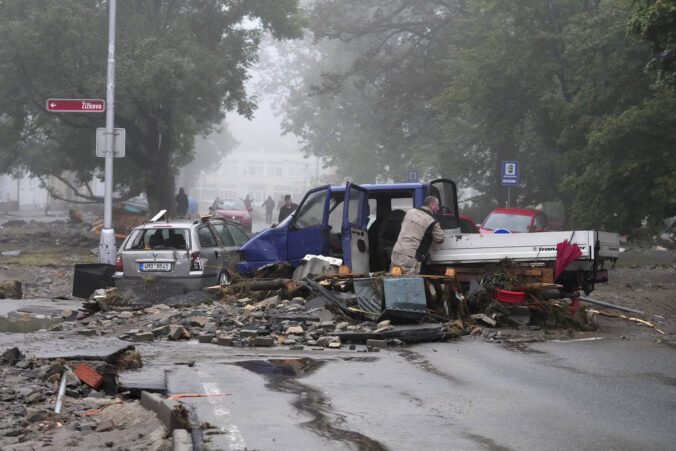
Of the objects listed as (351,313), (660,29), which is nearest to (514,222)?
(660,29)

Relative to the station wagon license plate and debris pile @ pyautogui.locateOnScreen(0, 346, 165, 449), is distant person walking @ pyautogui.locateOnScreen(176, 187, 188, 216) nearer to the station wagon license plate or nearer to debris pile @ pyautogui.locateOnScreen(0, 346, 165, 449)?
the station wagon license plate

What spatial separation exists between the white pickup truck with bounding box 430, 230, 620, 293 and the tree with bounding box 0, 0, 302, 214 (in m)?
18.6

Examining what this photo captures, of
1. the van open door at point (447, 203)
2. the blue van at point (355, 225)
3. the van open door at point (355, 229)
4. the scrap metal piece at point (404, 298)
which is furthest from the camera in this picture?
the van open door at point (447, 203)

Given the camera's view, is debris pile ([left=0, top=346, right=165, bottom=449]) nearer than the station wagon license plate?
Yes

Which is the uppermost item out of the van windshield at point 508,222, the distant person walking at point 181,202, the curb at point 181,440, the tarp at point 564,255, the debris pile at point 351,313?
the distant person walking at point 181,202

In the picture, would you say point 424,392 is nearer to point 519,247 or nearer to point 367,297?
point 367,297

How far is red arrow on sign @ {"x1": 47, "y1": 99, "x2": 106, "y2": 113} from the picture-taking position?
68.2 ft

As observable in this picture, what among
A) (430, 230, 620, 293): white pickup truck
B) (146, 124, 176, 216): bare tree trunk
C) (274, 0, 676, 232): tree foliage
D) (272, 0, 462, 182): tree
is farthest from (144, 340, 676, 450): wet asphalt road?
(272, 0, 462, 182): tree

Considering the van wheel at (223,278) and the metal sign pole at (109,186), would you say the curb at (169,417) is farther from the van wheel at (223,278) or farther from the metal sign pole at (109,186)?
the metal sign pole at (109,186)

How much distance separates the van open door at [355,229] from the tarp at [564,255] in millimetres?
3284

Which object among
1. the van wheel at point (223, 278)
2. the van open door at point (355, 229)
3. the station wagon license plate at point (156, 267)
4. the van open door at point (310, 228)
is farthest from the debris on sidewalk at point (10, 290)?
the van open door at point (355, 229)

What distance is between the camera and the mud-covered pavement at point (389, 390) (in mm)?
6719

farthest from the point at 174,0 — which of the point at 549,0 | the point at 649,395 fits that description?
the point at 649,395

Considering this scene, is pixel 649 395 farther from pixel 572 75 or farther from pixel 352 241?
pixel 572 75
